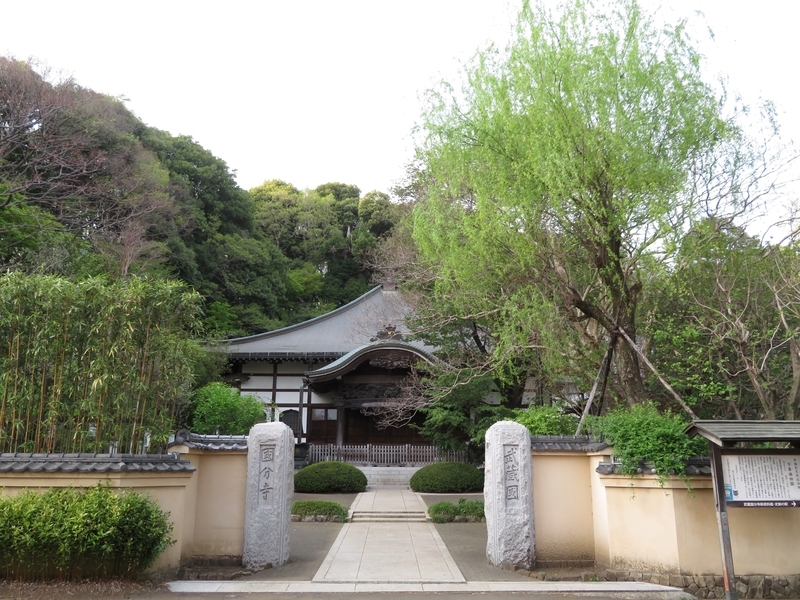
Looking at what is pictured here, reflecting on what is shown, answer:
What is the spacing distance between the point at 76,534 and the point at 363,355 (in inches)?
567

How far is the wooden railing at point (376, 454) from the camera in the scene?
20.5 m

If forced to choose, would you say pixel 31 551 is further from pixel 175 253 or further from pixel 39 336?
pixel 175 253

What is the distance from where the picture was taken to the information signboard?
642 cm

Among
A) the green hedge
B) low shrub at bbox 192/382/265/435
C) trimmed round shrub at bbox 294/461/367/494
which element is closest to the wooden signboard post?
the green hedge

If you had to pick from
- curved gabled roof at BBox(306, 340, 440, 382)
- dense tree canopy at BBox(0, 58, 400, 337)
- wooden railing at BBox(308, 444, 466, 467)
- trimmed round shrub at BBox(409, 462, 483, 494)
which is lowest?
trimmed round shrub at BBox(409, 462, 483, 494)

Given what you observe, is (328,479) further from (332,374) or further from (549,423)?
(549,423)

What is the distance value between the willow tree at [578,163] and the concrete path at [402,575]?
3121 millimetres

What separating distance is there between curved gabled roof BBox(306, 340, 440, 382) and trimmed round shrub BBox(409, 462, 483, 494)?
4.11 m

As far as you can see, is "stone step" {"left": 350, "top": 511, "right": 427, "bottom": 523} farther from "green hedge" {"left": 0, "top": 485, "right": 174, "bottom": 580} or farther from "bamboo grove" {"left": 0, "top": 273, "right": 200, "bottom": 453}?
"green hedge" {"left": 0, "top": 485, "right": 174, "bottom": 580}

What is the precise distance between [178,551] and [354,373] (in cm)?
1442

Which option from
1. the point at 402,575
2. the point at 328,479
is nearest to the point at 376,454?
the point at 328,479

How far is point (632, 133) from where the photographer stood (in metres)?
7.79

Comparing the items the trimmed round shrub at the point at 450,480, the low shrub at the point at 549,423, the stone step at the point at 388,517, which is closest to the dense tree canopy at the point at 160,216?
the stone step at the point at 388,517

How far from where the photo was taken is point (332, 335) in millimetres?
25125
